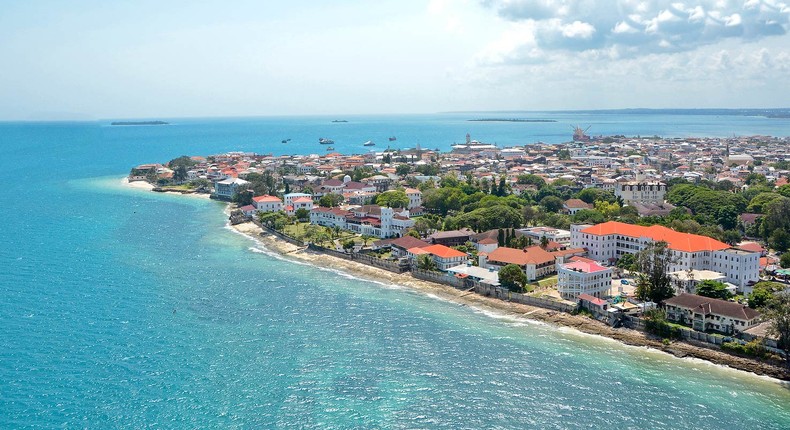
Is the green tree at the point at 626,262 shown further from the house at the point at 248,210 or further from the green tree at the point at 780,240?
the house at the point at 248,210

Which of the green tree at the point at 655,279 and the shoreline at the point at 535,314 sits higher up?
the green tree at the point at 655,279

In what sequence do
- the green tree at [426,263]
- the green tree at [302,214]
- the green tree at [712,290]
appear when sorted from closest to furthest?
the green tree at [712,290], the green tree at [426,263], the green tree at [302,214]

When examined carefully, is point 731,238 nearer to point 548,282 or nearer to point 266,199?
point 548,282

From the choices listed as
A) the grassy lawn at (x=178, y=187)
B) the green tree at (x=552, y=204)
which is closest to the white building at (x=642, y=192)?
the green tree at (x=552, y=204)

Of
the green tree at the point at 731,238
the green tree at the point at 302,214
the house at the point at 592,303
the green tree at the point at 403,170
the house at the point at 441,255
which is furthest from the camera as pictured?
the green tree at the point at 403,170

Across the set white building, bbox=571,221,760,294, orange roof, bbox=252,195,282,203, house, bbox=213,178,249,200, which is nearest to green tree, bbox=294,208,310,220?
orange roof, bbox=252,195,282,203

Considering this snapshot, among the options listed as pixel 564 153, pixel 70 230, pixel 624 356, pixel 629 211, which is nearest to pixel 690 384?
pixel 624 356

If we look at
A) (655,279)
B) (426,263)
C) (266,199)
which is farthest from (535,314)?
(266,199)
